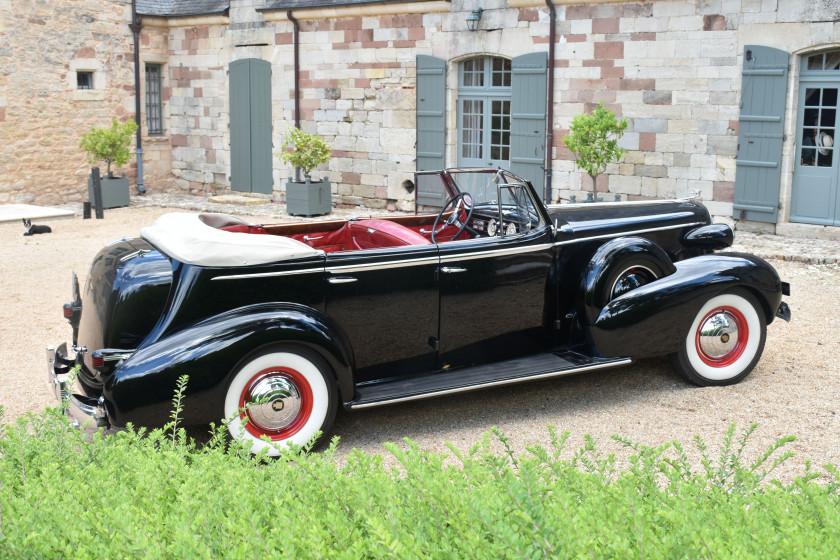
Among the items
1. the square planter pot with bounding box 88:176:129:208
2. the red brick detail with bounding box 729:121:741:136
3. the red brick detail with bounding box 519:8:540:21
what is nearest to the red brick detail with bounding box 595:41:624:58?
the red brick detail with bounding box 519:8:540:21

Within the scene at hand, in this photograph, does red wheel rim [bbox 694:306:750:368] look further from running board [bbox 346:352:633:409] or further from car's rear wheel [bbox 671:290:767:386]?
running board [bbox 346:352:633:409]

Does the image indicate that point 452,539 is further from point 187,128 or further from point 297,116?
point 187,128

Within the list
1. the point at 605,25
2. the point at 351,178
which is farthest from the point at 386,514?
the point at 351,178

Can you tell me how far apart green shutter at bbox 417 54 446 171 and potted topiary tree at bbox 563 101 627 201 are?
2.62 meters

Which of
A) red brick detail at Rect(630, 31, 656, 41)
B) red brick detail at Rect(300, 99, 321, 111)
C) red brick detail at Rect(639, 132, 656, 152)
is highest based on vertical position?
red brick detail at Rect(630, 31, 656, 41)

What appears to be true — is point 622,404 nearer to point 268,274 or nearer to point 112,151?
point 268,274

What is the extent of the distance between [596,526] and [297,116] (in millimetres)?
13779

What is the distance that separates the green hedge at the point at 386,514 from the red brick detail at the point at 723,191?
9069 mm

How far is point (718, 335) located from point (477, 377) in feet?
5.52

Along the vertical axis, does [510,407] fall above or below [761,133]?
below

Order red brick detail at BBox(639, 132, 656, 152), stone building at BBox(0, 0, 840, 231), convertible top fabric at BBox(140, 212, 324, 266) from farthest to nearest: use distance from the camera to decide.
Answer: red brick detail at BBox(639, 132, 656, 152)
stone building at BBox(0, 0, 840, 231)
convertible top fabric at BBox(140, 212, 324, 266)

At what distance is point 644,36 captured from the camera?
468 inches

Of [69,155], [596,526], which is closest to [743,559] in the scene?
[596,526]

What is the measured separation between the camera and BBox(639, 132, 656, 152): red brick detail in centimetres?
1204
